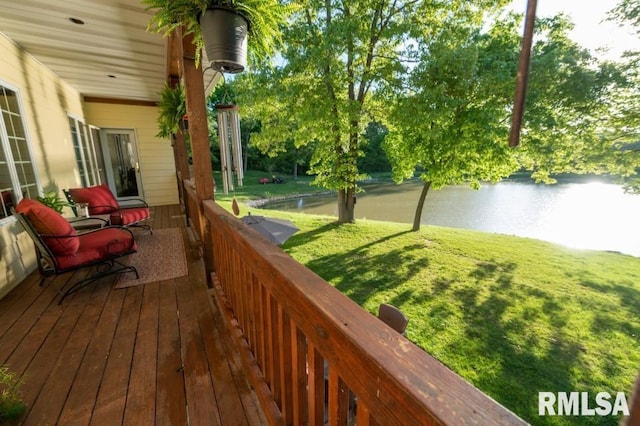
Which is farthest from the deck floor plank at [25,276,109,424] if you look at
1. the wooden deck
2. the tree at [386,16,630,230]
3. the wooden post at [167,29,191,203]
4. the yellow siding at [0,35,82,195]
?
the tree at [386,16,630,230]

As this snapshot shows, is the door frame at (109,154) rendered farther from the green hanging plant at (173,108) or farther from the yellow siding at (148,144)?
the green hanging plant at (173,108)

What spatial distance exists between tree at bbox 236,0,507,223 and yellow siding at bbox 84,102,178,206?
282 cm

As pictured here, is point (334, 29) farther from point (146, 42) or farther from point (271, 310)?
point (271, 310)

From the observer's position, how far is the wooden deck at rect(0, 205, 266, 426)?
152cm

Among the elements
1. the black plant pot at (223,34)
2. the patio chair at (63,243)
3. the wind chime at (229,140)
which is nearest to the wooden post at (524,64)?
the black plant pot at (223,34)

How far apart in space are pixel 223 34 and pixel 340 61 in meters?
6.27

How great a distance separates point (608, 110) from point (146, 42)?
30.1 ft

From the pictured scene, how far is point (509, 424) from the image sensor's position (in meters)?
0.41

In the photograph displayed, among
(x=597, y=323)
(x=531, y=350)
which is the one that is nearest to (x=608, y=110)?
(x=597, y=323)

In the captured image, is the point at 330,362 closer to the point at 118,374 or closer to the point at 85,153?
the point at 118,374

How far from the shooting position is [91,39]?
3455 mm

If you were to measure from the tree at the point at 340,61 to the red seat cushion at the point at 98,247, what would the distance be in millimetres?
5172

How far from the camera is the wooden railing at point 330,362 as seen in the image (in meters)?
0.48

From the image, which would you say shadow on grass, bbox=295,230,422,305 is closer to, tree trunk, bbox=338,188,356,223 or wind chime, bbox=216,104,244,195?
tree trunk, bbox=338,188,356,223
